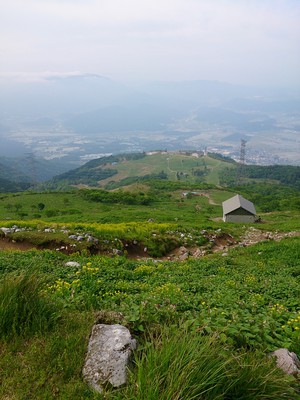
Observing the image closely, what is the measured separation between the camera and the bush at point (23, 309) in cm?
488

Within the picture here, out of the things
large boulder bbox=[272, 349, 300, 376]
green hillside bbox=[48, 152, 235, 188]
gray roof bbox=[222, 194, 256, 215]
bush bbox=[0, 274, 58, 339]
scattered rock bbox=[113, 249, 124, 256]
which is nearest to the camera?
large boulder bbox=[272, 349, 300, 376]

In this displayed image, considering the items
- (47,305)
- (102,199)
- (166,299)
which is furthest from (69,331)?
Result: (102,199)

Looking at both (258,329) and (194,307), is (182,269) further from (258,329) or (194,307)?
(258,329)

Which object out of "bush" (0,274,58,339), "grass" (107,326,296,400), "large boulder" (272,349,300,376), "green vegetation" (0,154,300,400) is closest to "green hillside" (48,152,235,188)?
"green vegetation" (0,154,300,400)

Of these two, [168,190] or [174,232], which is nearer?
[174,232]

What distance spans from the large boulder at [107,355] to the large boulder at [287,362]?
213cm

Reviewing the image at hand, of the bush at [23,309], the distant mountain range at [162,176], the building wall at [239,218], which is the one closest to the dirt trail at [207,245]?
the bush at [23,309]

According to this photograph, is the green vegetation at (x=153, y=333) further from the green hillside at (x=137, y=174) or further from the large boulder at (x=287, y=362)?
the green hillside at (x=137, y=174)

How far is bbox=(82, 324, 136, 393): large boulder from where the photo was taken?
13.4ft

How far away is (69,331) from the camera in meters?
4.97

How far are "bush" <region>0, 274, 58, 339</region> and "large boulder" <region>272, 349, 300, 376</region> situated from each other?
11.4 ft

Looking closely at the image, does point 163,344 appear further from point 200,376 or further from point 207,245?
point 207,245

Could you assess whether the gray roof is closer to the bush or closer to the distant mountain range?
the bush

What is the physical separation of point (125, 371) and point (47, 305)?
186 centimetres
